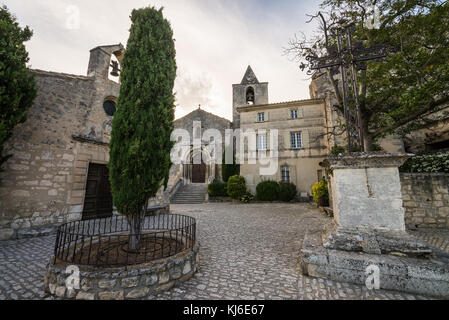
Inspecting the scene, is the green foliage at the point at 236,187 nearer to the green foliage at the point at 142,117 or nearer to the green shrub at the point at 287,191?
the green shrub at the point at 287,191

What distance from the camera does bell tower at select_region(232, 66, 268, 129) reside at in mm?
20094

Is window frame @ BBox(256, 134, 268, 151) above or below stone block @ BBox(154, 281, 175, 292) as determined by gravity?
above

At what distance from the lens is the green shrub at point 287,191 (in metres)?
13.4

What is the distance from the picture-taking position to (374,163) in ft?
9.61

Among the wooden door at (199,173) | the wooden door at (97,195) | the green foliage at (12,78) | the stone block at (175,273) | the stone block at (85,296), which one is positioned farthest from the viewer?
the wooden door at (199,173)

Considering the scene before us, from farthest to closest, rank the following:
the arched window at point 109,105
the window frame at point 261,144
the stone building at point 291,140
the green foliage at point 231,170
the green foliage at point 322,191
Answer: the green foliage at point 231,170 < the window frame at point 261,144 < the stone building at point 291,140 < the green foliage at point 322,191 < the arched window at point 109,105

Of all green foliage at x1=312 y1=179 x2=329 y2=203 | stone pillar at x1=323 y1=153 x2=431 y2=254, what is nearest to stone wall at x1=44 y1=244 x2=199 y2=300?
stone pillar at x1=323 y1=153 x2=431 y2=254

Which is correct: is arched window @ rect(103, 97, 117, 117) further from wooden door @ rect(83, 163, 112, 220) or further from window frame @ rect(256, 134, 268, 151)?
window frame @ rect(256, 134, 268, 151)

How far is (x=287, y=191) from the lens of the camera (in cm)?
1341

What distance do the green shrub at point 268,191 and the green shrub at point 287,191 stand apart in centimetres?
32

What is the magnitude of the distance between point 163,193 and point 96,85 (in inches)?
212

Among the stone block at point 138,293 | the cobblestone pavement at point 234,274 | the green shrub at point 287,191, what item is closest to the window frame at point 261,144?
the green shrub at point 287,191

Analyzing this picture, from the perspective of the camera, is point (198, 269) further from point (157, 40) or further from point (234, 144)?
point (234, 144)
